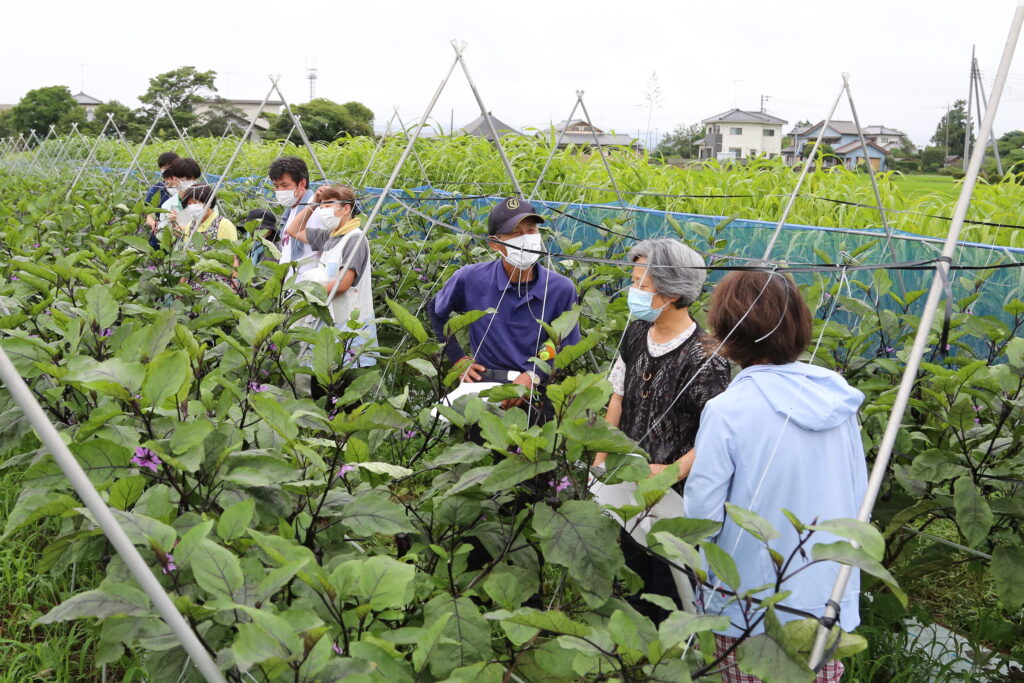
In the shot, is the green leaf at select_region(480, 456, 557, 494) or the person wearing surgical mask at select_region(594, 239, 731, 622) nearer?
the green leaf at select_region(480, 456, 557, 494)

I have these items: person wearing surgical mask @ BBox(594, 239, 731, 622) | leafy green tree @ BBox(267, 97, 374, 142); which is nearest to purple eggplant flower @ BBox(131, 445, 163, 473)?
person wearing surgical mask @ BBox(594, 239, 731, 622)

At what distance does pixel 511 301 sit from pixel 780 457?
1421 millimetres

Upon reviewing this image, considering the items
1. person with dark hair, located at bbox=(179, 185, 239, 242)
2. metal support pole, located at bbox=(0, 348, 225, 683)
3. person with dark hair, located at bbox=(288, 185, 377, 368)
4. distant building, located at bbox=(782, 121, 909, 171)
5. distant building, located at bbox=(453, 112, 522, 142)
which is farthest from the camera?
distant building, located at bbox=(453, 112, 522, 142)

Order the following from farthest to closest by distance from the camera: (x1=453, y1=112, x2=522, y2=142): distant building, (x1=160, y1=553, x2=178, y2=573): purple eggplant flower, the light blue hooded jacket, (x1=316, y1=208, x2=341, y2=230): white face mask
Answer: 1. (x1=453, y1=112, x2=522, y2=142): distant building
2. (x1=316, y1=208, x2=341, y2=230): white face mask
3. the light blue hooded jacket
4. (x1=160, y1=553, x2=178, y2=573): purple eggplant flower

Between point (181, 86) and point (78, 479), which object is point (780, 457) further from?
point (181, 86)

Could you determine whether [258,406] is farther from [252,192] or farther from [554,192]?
[252,192]

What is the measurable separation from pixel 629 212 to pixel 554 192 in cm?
172

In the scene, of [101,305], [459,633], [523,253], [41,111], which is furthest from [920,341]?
[41,111]

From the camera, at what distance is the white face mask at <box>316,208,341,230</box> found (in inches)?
161

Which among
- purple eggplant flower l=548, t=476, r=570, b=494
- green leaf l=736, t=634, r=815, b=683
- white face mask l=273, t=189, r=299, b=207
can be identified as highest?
white face mask l=273, t=189, r=299, b=207

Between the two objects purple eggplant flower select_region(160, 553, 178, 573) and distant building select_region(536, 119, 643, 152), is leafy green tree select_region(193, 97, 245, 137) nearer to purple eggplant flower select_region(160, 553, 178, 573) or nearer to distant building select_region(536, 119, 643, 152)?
distant building select_region(536, 119, 643, 152)

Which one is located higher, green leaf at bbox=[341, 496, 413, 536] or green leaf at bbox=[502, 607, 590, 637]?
green leaf at bbox=[341, 496, 413, 536]

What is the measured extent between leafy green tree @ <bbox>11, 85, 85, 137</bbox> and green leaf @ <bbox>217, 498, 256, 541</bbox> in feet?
170

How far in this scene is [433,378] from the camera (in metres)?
2.14
